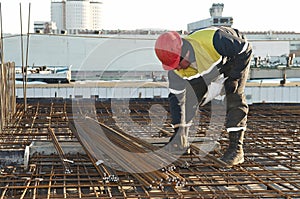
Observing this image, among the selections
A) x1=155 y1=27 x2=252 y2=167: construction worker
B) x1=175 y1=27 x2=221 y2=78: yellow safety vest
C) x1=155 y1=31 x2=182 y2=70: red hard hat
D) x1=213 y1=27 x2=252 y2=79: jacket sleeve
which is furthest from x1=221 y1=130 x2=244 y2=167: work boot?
x1=155 y1=31 x2=182 y2=70: red hard hat

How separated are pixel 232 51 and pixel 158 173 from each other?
1.46 m

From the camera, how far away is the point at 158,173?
407cm

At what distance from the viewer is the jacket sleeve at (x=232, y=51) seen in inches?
180

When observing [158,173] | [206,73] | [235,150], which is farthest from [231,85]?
[158,173]

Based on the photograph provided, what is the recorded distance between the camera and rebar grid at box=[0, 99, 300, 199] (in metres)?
3.88

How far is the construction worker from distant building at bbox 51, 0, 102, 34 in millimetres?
50288

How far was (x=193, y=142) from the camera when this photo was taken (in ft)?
18.9

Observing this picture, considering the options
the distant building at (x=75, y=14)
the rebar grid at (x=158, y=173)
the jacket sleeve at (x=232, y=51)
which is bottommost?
the rebar grid at (x=158, y=173)

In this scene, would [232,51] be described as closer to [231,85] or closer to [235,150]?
[231,85]

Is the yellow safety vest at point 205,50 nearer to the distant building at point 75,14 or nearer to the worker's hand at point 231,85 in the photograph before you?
the worker's hand at point 231,85

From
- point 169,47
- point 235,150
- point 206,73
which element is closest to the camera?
point 169,47

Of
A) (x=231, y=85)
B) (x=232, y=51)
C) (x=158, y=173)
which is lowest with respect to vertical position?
(x=158, y=173)

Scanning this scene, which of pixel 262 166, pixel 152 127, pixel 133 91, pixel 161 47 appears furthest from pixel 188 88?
pixel 133 91

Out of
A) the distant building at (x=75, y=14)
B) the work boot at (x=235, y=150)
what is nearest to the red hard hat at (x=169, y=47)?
the work boot at (x=235, y=150)
